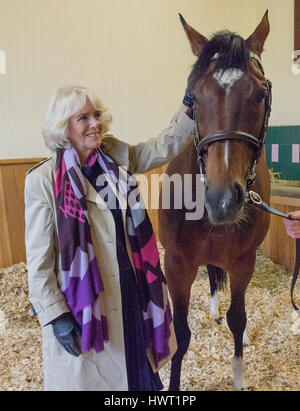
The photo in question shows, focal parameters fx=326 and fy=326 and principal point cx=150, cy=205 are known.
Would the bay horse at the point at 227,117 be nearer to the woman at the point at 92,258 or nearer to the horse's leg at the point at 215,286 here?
the woman at the point at 92,258

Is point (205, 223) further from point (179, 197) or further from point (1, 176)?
point (1, 176)

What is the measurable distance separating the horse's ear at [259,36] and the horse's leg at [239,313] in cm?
71

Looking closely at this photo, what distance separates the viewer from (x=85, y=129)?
→ 89 centimetres

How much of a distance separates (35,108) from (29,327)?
1.01 metres

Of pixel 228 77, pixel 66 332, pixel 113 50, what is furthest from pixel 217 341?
pixel 113 50

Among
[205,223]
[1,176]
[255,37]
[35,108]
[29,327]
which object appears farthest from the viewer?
[29,327]

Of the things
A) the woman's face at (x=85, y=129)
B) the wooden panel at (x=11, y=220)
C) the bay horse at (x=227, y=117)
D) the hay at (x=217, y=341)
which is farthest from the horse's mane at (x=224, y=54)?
the hay at (x=217, y=341)

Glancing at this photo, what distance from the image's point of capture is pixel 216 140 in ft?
2.67

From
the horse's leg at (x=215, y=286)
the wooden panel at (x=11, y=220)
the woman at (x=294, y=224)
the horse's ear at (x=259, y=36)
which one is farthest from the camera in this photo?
the horse's leg at (x=215, y=286)

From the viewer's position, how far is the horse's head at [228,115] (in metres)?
0.80

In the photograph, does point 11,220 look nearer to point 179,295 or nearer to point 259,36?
point 179,295

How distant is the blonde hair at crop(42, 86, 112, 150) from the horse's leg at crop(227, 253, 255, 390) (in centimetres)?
78

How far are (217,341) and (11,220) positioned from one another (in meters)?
1.07
